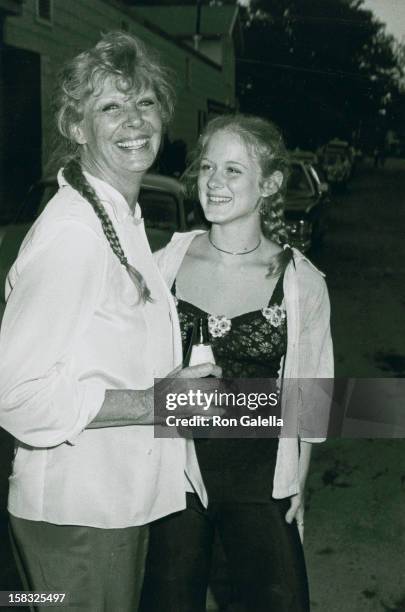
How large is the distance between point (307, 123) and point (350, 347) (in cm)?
186

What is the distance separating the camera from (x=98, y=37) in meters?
4.83

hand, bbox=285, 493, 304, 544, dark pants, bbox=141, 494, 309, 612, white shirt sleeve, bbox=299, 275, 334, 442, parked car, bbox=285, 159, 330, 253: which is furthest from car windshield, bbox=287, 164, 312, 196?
dark pants, bbox=141, 494, 309, 612

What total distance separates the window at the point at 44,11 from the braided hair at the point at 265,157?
4.22 m

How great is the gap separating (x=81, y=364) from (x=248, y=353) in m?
0.60

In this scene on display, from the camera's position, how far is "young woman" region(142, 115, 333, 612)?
1665 mm

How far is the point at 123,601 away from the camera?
1.40 m

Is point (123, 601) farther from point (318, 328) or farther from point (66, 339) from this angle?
point (318, 328)

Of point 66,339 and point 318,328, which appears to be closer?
point 66,339

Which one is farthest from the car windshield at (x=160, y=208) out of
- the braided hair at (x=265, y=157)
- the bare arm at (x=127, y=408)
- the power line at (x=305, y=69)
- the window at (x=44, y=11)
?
the bare arm at (x=127, y=408)

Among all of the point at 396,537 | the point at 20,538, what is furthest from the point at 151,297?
the point at 396,537

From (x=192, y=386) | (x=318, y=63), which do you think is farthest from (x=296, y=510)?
(x=318, y=63)

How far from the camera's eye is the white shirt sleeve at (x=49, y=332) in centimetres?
116

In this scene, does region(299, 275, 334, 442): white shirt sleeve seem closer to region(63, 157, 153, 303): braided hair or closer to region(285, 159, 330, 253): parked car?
region(63, 157, 153, 303): braided hair

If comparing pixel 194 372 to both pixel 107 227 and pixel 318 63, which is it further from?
pixel 318 63
